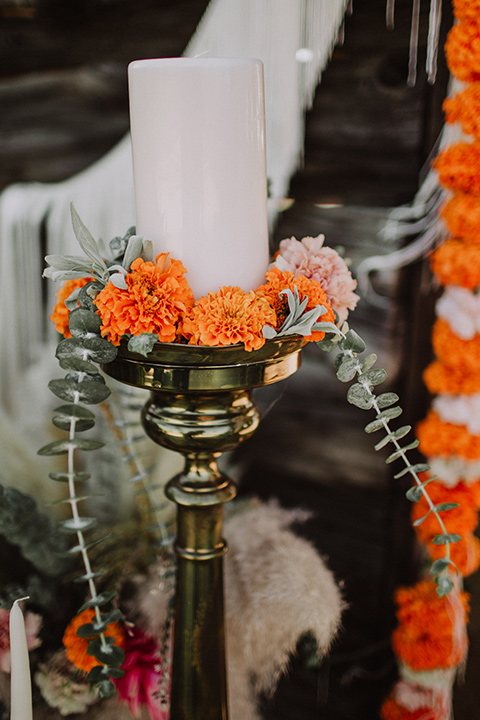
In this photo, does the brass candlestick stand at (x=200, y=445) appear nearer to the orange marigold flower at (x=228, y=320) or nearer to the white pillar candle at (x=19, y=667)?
the orange marigold flower at (x=228, y=320)

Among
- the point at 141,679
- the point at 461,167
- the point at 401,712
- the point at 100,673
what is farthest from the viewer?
the point at 401,712

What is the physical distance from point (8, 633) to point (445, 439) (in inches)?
28.1

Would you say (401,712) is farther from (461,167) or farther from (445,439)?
(461,167)

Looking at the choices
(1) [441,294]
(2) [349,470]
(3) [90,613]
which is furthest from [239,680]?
(1) [441,294]

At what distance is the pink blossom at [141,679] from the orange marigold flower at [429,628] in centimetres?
49

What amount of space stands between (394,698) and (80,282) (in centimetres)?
98

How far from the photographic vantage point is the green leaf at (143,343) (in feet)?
1.51

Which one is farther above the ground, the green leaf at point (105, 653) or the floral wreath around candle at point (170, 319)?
the floral wreath around candle at point (170, 319)

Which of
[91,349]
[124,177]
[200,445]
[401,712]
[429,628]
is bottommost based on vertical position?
[401,712]

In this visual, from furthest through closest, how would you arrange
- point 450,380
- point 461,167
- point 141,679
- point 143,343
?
point 450,380 → point 461,167 → point 141,679 → point 143,343

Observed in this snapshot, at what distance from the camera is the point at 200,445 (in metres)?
0.55

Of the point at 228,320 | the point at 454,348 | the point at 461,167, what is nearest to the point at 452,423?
the point at 454,348

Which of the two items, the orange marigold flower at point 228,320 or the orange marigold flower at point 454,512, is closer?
the orange marigold flower at point 228,320

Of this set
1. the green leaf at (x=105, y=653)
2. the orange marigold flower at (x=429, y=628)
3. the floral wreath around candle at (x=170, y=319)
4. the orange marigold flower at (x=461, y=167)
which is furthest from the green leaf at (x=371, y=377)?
the orange marigold flower at (x=429, y=628)
